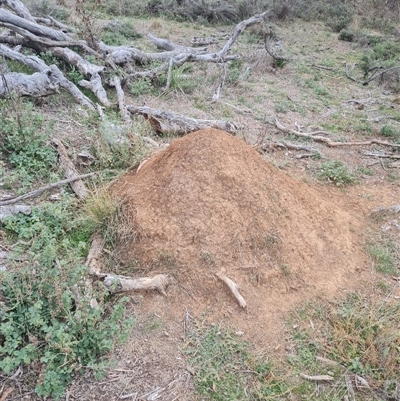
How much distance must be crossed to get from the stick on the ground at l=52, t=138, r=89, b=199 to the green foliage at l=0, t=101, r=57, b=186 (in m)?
0.07

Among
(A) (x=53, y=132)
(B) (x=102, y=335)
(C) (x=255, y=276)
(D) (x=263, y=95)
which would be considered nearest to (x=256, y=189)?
(C) (x=255, y=276)

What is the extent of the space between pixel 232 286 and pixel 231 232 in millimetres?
418

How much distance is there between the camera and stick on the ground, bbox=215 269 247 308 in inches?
105

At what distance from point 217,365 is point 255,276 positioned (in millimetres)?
723

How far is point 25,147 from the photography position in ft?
12.2

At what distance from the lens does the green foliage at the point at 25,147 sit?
3.60 m

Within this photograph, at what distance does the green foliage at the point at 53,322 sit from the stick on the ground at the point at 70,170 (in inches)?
40.4

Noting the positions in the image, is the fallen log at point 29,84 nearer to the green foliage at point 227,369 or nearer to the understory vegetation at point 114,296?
the understory vegetation at point 114,296

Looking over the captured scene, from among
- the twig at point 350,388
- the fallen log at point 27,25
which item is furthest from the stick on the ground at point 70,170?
the fallen log at point 27,25

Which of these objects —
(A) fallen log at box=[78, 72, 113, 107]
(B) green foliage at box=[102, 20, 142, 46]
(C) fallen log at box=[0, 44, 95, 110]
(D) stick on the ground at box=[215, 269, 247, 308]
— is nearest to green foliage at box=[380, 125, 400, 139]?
(A) fallen log at box=[78, 72, 113, 107]

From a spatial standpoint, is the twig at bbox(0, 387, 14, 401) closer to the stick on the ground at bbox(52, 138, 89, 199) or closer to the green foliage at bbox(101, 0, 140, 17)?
the stick on the ground at bbox(52, 138, 89, 199)

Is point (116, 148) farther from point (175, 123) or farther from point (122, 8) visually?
point (122, 8)

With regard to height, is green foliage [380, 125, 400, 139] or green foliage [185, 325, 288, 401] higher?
green foliage [185, 325, 288, 401]

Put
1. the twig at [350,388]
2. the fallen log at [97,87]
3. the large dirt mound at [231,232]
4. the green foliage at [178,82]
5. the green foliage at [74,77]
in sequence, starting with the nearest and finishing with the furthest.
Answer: the twig at [350,388] < the large dirt mound at [231,232] < the fallen log at [97,87] < the green foliage at [74,77] < the green foliage at [178,82]
